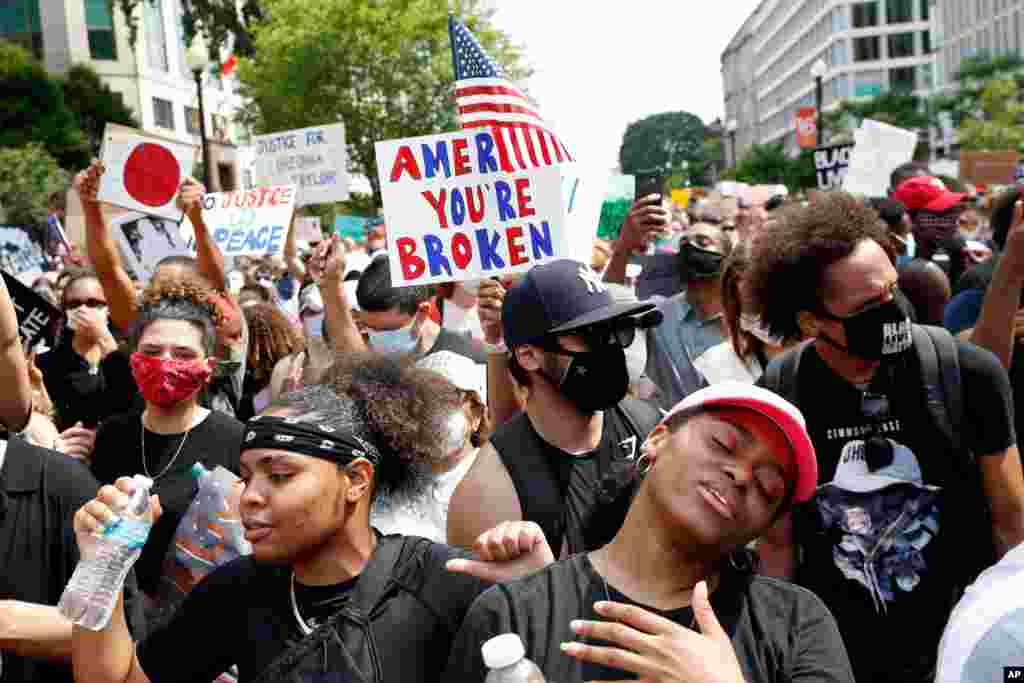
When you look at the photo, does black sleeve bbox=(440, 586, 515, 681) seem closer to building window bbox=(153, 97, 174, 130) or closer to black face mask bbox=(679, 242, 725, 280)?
black face mask bbox=(679, 242, 725, 280)

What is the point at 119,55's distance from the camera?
66750mm

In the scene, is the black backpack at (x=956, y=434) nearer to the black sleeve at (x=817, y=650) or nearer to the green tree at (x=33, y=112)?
the black sleeve at (x=817, y=650)

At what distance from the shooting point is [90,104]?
5972cm

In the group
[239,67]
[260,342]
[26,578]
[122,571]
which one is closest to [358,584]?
[122,571]

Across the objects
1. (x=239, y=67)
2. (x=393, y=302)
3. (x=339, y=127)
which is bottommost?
(x=393, y=302)

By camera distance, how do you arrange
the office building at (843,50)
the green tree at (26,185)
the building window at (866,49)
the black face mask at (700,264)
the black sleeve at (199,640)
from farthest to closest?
the building window at (866,49) → the office building at (843,50) → the green tree at (26,185) → the black face mask at (700,264) → the black sleeve at (199,640)

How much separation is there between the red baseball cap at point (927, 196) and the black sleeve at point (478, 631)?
581 cm

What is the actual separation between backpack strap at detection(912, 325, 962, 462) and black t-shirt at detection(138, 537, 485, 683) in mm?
1402

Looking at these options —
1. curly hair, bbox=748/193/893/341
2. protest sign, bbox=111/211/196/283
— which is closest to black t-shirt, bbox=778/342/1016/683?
curly hair, bbox=748/193/893/341

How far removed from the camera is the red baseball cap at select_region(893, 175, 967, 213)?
25.0ft

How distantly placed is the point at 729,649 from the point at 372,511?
1549 millimetres

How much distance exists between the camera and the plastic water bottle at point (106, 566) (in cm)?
284

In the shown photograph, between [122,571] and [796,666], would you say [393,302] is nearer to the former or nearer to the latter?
[122,571]

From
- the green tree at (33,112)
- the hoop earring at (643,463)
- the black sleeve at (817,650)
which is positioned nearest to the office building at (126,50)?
the green tree at (33,112)
